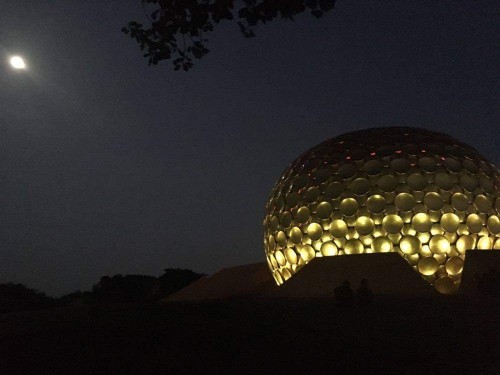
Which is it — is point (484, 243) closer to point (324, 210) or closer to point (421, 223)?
point (421, 223)

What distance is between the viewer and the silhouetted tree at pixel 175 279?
2648 cm

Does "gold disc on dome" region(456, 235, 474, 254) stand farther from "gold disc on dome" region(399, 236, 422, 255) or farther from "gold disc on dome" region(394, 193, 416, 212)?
"gold disc on dome" region(394, 193, 416, 212)

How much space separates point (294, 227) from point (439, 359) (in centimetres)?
897

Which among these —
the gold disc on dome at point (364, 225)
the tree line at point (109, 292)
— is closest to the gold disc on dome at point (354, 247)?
the gold disc on dome at point (364, 225)

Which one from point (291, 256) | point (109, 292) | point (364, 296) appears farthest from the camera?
point (109, 292)

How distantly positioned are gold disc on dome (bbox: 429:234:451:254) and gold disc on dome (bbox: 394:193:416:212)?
964mm

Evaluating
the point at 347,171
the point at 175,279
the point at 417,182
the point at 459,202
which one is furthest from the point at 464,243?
the point at 175,279

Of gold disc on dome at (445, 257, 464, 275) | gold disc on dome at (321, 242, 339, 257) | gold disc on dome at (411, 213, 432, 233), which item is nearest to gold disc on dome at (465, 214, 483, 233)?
gold disc on dome at (445, 257, 464, 275)

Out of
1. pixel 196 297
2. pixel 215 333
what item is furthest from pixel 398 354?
pixel 196 297

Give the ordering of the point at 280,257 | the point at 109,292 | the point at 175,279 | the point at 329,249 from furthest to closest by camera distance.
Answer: the point at 175,279
the point at 109,292
the point at 280,257
the point at 329,249

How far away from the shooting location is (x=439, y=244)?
13273mm

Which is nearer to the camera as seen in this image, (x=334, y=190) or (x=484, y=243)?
(x=484, y=243)

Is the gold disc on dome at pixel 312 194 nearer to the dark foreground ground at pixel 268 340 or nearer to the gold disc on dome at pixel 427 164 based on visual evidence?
the gold disc on dome at pixel 427 164

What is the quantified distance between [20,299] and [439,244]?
17979mm
